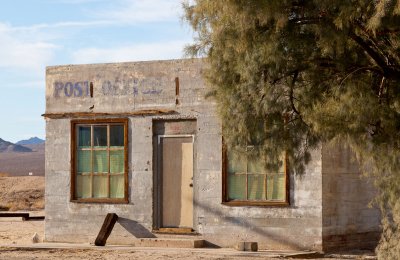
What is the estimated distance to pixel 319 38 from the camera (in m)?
12.4

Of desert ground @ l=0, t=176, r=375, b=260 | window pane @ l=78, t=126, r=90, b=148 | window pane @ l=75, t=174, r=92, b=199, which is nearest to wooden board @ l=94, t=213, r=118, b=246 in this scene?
desert ground @ l=0, t=176, r=375, b=260

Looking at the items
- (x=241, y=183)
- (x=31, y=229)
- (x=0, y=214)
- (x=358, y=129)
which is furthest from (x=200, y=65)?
(x=0, y=214)

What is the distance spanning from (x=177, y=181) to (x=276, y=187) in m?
2.07

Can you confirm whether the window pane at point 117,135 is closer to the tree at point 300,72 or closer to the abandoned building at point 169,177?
the abandoned building at point 169,177

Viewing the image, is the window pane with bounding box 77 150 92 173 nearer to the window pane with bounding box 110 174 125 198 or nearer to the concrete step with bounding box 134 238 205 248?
the window pane with bounding box 110 174 125 198

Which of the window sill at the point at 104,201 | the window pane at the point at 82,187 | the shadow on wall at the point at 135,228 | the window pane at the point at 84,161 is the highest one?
the window pane at the point at 84,161

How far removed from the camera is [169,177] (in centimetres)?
1847

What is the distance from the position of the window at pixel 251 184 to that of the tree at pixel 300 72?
10.6 ft

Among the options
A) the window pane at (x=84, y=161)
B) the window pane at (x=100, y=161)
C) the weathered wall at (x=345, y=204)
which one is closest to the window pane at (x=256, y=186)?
the weathered wall at (x=345, y=204)

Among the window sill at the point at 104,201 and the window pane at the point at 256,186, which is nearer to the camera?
the window pane at the point at 256,186

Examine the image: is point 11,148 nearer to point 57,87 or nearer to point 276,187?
point 57,87

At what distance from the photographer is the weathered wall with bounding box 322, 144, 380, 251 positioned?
17000mm

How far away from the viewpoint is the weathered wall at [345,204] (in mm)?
17000

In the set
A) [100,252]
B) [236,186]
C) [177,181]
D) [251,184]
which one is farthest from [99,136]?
[251,184]
